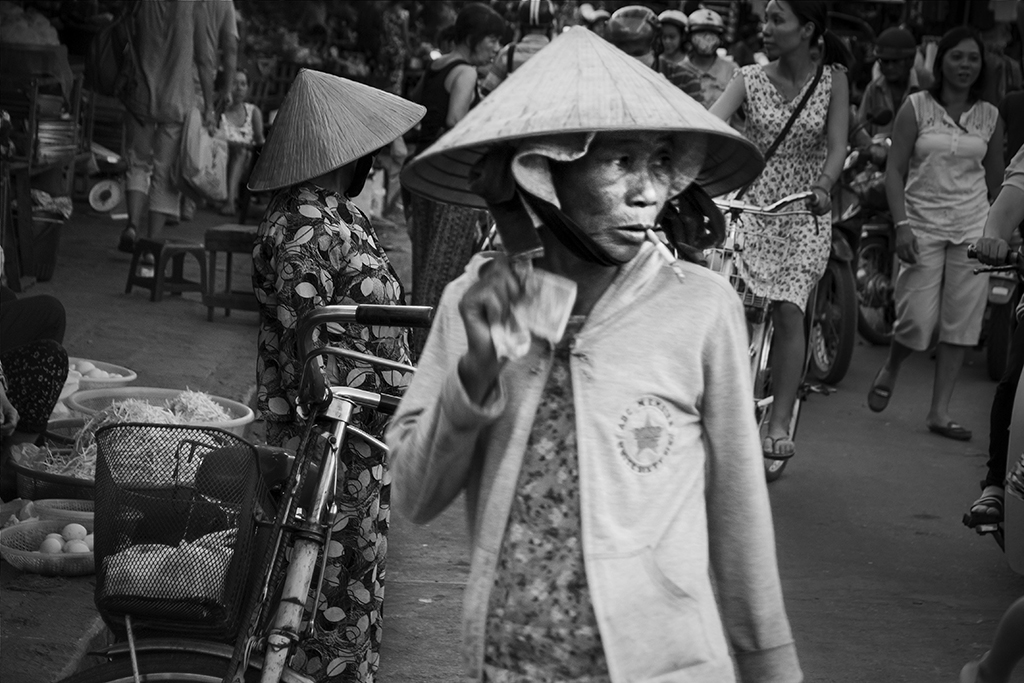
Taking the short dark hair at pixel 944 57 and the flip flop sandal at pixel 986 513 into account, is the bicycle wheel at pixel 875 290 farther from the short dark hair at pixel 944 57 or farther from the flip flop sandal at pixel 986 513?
the flip flop sandal at pixel 986 513

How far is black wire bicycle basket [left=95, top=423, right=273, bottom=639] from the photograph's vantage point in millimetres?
2832

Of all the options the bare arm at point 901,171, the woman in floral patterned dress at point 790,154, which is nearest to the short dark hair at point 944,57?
the bare arm at point 901,171

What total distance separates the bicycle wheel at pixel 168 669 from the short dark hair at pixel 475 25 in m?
6.47

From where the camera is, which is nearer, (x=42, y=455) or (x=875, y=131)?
(x=42, y=455)

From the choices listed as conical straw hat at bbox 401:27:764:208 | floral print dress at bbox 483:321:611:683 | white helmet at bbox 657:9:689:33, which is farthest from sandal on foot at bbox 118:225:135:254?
floral print dress at bbox 483:321:611:683

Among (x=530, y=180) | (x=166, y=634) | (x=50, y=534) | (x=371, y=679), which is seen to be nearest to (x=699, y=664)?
(x=530, y=180)

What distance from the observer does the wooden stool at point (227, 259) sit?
8945mm

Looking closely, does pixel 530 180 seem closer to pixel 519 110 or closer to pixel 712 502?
pixel 519 110

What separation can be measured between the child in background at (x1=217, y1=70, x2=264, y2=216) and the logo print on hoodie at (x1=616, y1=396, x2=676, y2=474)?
12.2m

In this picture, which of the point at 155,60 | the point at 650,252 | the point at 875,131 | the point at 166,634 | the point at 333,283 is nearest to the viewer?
the point at 650,252

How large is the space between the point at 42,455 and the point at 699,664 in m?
3.66

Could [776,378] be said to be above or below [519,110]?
below

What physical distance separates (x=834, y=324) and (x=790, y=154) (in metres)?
2.57

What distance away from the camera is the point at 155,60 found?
394 inches
